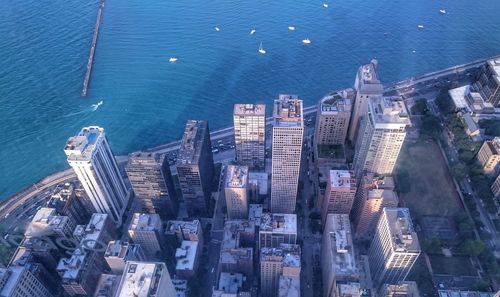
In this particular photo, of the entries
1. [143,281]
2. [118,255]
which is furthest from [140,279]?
[118,255]

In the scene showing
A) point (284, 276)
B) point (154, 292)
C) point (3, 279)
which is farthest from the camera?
point (284, 276)

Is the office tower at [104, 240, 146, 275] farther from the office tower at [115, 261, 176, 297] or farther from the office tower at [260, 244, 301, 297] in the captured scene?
the office tower at [260, 244, 301, 297]

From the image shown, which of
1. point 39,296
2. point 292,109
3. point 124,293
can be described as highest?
→ point 292,109

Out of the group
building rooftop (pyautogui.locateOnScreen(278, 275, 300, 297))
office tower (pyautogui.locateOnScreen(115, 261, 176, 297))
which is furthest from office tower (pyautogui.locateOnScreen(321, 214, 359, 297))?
office tower (pyautogui.locateOnScreen(115, 261, 176, 297))

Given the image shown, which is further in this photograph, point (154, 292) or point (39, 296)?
point (39, 296)

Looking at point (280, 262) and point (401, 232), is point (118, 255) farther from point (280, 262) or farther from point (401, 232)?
point (401, 232)

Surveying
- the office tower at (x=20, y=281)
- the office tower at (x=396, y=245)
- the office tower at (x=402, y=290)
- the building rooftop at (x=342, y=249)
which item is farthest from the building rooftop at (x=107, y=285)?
the office tower at (x=396, y=245)

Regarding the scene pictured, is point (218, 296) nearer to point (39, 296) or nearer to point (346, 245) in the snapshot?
point (346, 245)

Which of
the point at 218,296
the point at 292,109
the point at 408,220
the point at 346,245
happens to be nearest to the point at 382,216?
the point at 408,220
